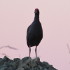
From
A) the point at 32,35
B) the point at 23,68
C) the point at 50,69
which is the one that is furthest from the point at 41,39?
the point at 23,68

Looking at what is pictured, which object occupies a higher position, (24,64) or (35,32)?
(35,32)

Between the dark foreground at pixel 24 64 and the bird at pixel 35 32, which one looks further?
the bird at pixel 35 32

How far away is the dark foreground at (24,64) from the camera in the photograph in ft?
18.2

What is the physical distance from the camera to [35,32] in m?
6.25

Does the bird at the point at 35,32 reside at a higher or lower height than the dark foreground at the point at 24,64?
higher

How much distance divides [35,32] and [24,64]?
0.94 meters

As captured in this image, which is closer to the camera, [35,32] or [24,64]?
[24,64]

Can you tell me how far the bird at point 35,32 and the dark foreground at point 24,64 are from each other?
47 centimetres

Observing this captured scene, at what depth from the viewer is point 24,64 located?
18.4 feet

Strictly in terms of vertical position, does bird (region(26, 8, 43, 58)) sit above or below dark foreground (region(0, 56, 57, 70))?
above

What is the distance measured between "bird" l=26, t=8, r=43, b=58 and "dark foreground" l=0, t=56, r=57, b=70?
A: 1.55 feet

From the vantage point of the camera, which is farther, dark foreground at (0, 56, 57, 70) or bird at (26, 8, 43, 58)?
bird at (26, 8, 43, 58)

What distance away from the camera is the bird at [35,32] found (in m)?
6.23

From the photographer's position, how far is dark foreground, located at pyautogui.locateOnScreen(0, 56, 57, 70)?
554 centimetres
